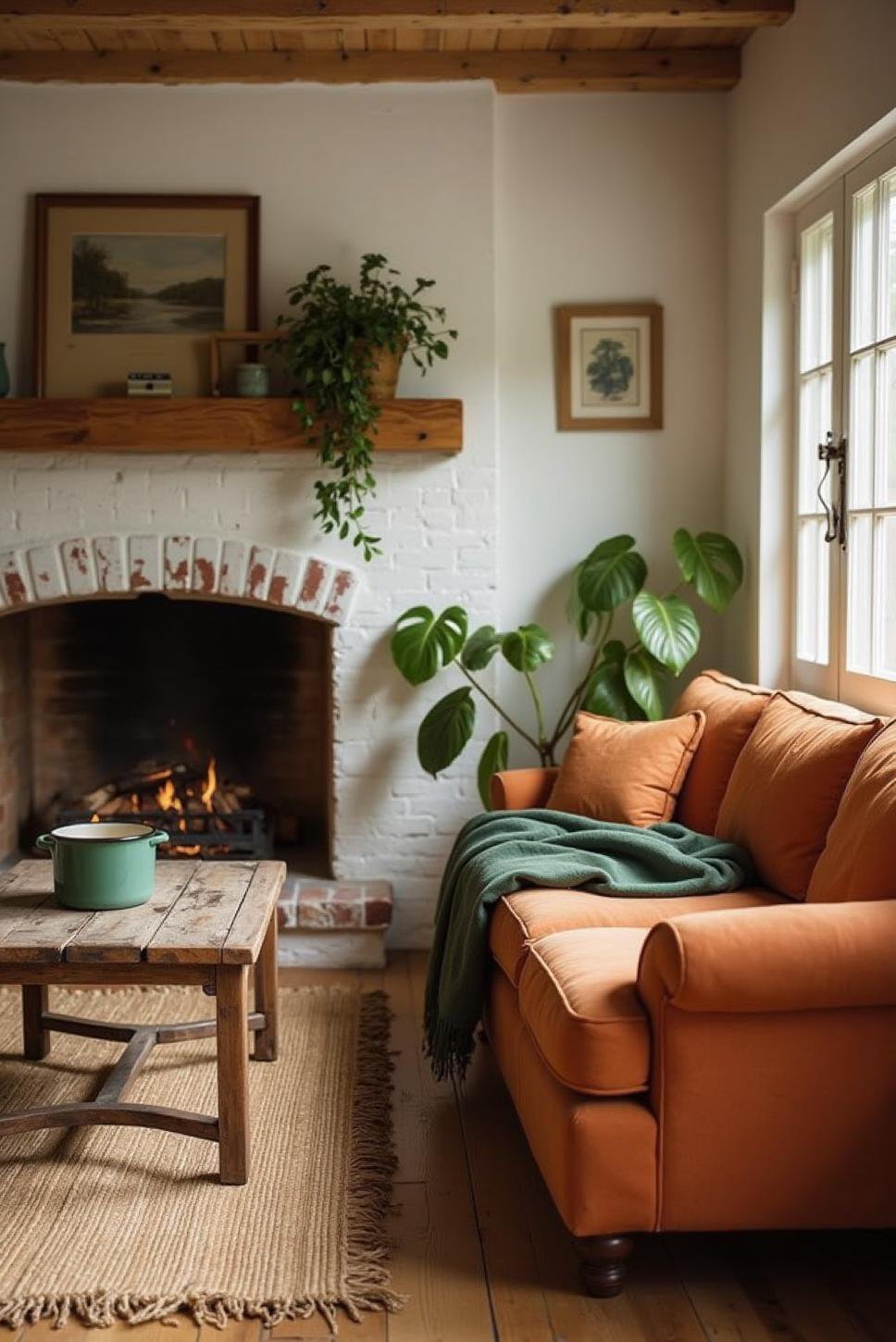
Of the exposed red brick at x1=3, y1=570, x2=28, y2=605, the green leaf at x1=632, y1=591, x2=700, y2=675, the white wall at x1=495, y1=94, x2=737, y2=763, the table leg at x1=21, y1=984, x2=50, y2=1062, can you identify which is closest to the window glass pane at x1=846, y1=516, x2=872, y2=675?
the green leaf at x1=632, y1=591, x2=700, y2=675

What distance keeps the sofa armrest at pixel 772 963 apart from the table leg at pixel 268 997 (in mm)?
1388

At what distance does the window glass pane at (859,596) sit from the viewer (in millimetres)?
3566

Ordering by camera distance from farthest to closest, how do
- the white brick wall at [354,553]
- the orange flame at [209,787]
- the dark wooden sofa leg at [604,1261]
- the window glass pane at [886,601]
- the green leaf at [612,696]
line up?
the orange flame at [209,787] → the white brick wall at [354,553] → the green leaf at [612,696] → the window glass pane at [886,601] → the dark wooden sofa leg at [604,1261]

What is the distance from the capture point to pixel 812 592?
404 cm

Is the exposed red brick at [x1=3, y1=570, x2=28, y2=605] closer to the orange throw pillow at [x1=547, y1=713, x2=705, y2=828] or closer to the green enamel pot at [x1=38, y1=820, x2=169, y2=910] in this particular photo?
the green enamel pot at [x1=38, y1=820, x2=169, y2=910]

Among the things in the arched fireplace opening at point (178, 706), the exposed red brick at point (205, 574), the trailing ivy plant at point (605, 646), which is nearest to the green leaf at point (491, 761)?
the trailing ivy plant at point (605, 646)

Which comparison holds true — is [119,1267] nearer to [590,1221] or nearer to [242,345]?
[590,1221]

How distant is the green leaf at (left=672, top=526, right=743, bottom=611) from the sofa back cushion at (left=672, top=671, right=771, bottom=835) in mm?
620

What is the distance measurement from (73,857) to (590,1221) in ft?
4.25

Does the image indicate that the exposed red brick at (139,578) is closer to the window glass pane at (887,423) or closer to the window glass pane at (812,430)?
the window glass pane at (812,430)

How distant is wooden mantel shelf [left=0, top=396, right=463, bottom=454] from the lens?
4.25m

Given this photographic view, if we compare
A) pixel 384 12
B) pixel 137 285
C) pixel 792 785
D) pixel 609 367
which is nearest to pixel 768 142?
pixel 609 367

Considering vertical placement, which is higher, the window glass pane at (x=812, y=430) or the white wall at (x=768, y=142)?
the white wall at (x=768, y=142)

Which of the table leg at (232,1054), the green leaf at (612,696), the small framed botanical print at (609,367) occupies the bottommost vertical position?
the table leg at (232,1054)
